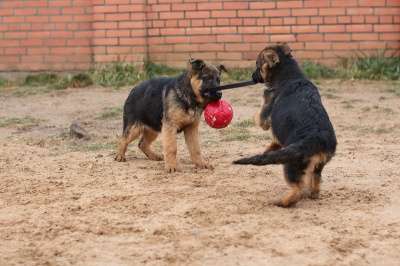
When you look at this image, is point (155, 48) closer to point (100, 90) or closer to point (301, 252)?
point (100, 90)

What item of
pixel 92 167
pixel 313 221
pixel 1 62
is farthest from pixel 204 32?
pixel 313 221

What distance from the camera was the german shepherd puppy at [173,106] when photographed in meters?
6.80

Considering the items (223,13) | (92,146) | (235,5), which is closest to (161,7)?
(223,13)

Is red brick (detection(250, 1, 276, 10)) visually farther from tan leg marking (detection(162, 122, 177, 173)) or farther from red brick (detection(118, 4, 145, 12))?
tan leg marking (detection(162, 122, 177, 173))

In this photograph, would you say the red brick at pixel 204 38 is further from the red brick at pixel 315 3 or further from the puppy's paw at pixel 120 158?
the puppy's paw at pixel 120 158

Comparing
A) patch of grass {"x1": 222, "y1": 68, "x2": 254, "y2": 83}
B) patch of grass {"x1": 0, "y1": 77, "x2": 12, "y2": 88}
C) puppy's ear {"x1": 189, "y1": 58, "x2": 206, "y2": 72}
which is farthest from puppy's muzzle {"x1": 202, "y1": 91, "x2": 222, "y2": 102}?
patch of grass {"x1": 0, "y1": 77, "x2": 12, "y2": 88}

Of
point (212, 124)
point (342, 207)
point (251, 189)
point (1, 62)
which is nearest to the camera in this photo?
point (342, 207)

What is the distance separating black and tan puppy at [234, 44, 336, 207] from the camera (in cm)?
551

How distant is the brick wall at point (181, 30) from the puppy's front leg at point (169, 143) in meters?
5.35

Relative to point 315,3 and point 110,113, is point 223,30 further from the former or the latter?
point 110,113

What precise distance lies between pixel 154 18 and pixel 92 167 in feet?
18.1

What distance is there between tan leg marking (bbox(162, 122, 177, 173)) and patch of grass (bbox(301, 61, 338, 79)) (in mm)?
5228

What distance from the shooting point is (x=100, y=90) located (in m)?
11.8

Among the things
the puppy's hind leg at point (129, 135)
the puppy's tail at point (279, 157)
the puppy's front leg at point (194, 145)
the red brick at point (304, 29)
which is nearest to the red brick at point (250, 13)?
the red brick at point (304, 29)
